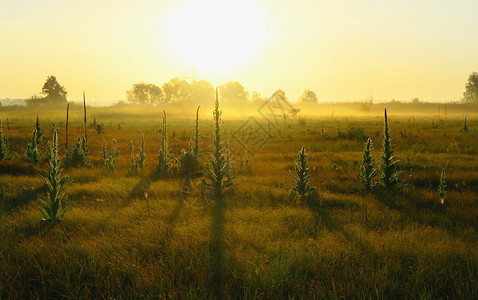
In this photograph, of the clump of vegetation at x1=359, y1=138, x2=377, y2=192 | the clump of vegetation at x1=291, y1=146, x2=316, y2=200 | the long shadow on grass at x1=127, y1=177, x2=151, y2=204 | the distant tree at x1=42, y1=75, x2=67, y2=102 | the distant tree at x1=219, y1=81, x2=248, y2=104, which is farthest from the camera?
the distant tree at x1=219, y1=81, x2=248, y2=104

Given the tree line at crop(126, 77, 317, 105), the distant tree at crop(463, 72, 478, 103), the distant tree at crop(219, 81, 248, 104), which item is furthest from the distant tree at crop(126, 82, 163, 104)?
the distant tree at crop(463, 72, 478, 103)

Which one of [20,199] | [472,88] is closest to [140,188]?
[20,199]

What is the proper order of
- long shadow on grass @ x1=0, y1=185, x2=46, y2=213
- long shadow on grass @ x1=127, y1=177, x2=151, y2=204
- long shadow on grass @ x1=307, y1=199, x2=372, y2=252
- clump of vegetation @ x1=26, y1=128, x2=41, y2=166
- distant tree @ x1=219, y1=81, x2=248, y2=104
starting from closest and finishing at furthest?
long shadow on grass @ x1=307, y1=199, x2=372, y2=252
long shadow on grass @ x1=0, y1=185, x2=46, y2=213
long shadow on grass @ x1=127, y1=177, x2=151, y2=204
clump of vegetation @ x1=26, y1=128, x2=41, y2=166
distant tree @ x1=219, y1=81, x2=248, y2=104

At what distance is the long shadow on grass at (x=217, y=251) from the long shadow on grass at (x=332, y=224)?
1634 mm

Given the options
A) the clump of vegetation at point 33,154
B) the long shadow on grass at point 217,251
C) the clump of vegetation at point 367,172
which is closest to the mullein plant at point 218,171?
the long shadow on grass at point 217,251

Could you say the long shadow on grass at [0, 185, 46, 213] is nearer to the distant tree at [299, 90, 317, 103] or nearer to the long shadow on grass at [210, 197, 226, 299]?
the long shadow on grass at [210, 197, 226, 299]

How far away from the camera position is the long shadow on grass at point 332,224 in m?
4.07

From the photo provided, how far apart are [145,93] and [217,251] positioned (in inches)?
4953

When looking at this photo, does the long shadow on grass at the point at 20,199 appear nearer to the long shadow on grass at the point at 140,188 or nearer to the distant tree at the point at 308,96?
the long shadow on grass at the point at 140,188

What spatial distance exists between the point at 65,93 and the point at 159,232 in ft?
302

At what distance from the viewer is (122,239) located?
4.18 m

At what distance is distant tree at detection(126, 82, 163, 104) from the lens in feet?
391

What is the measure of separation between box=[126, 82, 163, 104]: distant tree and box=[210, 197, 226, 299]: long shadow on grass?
4716 inches

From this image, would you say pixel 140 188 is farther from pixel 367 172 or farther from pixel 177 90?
pixel 177 90
